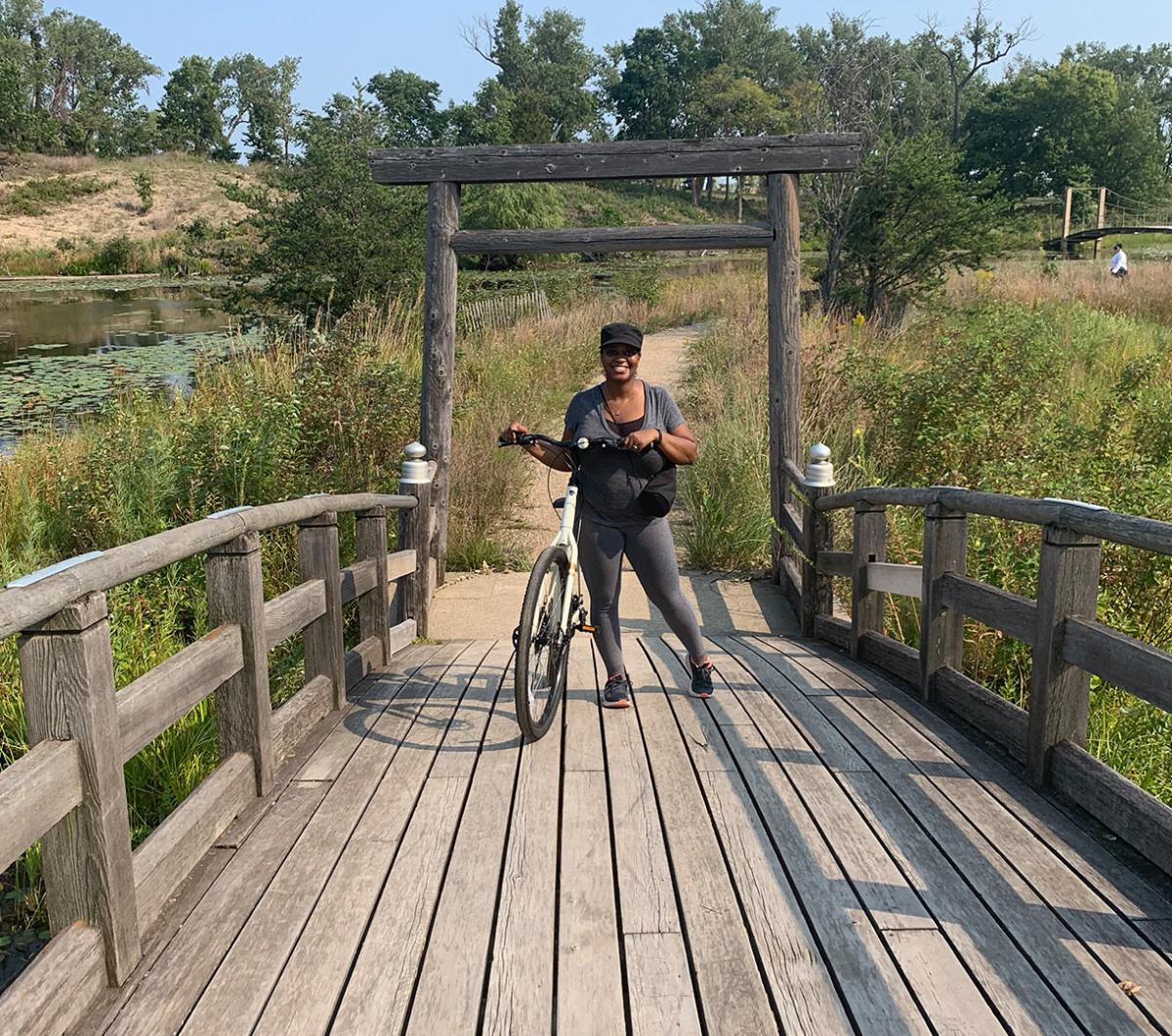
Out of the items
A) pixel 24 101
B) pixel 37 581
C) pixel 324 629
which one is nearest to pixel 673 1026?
pixel 37 581

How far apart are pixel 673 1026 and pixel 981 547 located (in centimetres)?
381

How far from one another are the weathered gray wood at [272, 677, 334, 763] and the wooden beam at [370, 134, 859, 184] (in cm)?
403

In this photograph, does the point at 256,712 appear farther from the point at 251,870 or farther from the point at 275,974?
the point at 275,974

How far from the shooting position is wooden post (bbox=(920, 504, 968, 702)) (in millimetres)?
4340

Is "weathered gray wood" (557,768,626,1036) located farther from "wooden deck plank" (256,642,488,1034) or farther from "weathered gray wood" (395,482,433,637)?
"weathered gray wood" (395,482,433,637)

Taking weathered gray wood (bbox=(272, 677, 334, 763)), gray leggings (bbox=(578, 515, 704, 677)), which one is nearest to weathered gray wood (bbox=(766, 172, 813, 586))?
gray leggings (bbox=(578, 515, 704, 677))

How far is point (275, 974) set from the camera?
2410 millimetres

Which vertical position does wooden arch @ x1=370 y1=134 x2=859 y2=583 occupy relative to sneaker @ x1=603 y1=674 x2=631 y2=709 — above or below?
above

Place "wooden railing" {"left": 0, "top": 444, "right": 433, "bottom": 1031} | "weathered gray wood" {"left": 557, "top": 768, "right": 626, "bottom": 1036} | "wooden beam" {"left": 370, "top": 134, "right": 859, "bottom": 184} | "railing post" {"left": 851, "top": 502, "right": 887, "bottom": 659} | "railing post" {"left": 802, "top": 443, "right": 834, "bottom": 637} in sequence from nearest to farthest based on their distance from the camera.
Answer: "wooden railing" {"left": 0, "top": 444, "right": 433, "bottom": 1031} → "weathered gray wood" {"left": 557, "top": 768, "right": 626, "bottom": 1036} → "railing post" {"left": 851, "top": 502, "right": 887, "bottom": 659} → "railing post" {"left": 802, "top": 443, "right": 834, "bottom": 637} → "wooden beam" {"left": 370, "top": 134, "right": 859, "bottom": 184}

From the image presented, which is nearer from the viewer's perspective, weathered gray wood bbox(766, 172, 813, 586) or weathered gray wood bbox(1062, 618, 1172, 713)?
weathered gray wood bbox(1062, 618, 1172, 713)

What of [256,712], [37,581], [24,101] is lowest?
[256,712]

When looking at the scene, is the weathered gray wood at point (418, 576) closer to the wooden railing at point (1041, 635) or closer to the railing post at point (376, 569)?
the railing post at point (376, 569)

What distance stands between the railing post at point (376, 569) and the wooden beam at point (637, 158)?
9.54 ft

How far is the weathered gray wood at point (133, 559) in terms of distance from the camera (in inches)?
81.7
